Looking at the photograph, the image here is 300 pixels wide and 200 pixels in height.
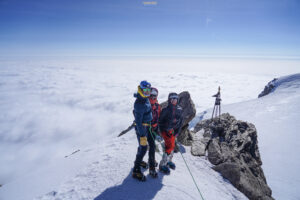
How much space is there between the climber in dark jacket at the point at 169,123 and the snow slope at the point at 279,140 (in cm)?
1144

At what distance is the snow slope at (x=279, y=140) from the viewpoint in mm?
12242

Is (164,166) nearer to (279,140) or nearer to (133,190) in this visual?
(133,190)

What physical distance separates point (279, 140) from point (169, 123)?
1881cm

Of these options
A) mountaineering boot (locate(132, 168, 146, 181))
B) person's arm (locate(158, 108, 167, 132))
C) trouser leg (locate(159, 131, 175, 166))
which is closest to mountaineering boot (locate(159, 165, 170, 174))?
trouser leg (locate(159, 131, 175, 166))

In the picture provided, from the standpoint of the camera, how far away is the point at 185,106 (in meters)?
10.3

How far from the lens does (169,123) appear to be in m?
5.59

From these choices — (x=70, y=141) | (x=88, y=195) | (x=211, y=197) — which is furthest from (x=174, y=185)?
(x=70, y=141)

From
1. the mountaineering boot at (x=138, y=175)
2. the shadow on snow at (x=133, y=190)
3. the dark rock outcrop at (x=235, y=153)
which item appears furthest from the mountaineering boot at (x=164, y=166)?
the dark rock outcrop at (x=235, y=153)

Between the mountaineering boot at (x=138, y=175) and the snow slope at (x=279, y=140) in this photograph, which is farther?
A: the snow slope at (x=279, y=140)

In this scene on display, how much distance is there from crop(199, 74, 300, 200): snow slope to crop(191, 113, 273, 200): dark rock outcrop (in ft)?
13.1

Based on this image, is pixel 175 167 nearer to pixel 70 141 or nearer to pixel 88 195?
pixel 88 195

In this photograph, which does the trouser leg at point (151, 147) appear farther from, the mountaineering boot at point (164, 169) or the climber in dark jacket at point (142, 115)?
the mountaineering boot at point (164, 169)

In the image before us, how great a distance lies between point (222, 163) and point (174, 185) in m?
3.53

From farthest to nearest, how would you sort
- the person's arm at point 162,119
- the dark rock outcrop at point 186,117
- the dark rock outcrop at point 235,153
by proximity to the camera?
the dark rock outcrop at point 186,117, the dark rock outcrop at point 235,153, the person's arm at point 162,119
